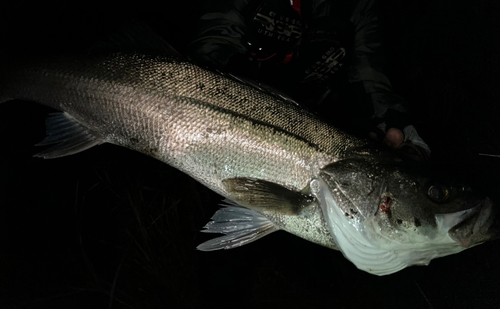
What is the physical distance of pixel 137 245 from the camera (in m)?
2.41

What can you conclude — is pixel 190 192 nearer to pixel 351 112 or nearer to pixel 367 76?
pixel 351 112

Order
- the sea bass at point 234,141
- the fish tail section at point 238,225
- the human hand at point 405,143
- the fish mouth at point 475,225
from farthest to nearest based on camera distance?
the human hand at point 405,143 < the fish tail section at point 238,225 < the sea bass at point 234,141 < the fish mouth at point 475,225

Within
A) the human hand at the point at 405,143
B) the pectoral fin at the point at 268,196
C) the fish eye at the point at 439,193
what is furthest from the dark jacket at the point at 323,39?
the pectoral fin at the point at 268,196

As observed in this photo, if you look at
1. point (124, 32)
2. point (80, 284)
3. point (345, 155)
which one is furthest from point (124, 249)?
point (345, 155)

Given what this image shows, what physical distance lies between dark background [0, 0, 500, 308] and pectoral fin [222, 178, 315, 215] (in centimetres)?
90

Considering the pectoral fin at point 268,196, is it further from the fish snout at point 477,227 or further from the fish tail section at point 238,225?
the fish snout at point 477,227

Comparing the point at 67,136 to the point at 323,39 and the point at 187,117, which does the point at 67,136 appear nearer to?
the point at 187,117

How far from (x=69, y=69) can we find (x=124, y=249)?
1.61m

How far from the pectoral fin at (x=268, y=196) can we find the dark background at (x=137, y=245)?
35.4 inches

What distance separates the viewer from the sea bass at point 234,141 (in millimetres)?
1276

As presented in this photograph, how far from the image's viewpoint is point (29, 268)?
2.33 meters

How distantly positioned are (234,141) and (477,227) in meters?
1.05

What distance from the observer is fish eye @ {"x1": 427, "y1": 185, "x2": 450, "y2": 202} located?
1.21m

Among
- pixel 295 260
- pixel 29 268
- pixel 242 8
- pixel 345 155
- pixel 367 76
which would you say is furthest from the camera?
pixel 295 260
